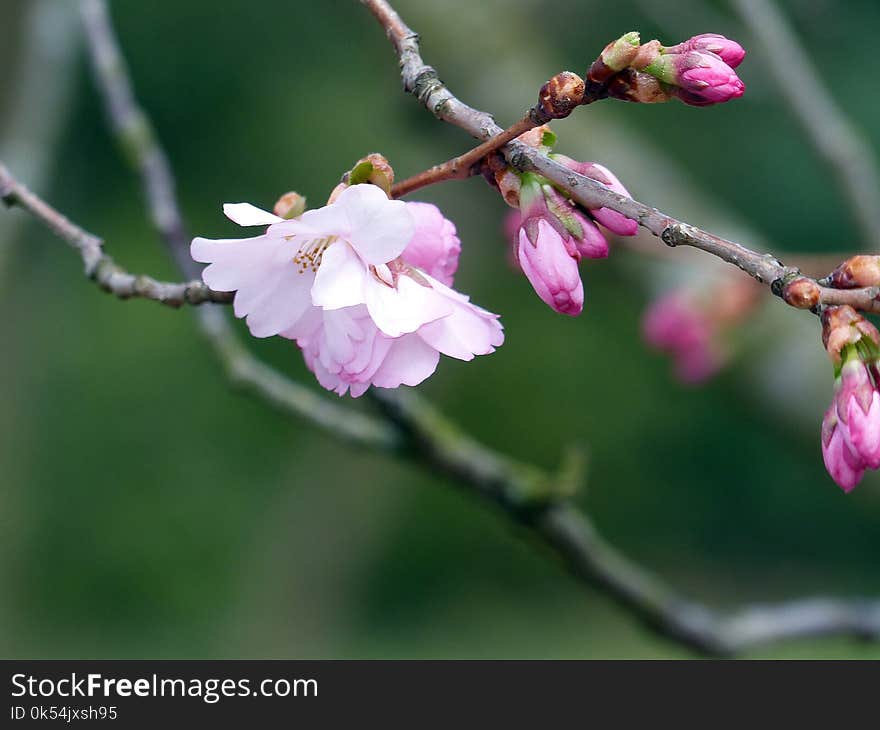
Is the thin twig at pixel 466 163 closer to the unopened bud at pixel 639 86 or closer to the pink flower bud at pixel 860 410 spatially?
the unopened bud at pixel 639 86

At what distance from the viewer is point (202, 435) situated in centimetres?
848

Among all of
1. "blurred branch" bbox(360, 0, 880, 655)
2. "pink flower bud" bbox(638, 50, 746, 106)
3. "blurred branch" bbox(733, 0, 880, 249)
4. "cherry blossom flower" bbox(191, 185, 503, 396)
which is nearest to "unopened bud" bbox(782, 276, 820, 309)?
"pink flower bud" bbox(638, 50, 746, 106)

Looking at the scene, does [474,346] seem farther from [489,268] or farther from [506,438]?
[506,438]

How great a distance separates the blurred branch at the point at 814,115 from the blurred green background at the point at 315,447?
3.71 metres

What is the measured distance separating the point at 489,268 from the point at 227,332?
6485 mm

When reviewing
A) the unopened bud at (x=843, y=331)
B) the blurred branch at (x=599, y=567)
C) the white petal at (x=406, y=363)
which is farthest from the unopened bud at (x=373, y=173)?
the blurred branch at (x=599, y=567)

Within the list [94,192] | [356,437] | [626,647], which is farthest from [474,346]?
[94,192]

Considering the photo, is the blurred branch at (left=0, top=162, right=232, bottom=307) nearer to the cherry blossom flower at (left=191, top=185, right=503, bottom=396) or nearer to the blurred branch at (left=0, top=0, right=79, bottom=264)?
the cherry blossom flower at (left=191, top=185, right=503, bottom=396)

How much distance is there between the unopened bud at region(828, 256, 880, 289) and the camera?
0.67m

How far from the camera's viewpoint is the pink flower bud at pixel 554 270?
75cm

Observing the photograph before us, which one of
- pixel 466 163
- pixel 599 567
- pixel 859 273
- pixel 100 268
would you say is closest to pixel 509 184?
pixel 466 163

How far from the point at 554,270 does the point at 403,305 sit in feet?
0.42

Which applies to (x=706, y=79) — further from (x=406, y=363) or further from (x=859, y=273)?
(x=406, y=363)

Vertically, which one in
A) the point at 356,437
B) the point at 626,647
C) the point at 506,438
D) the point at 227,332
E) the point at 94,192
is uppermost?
the point at 94,192
